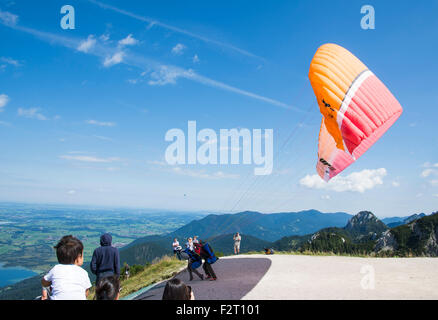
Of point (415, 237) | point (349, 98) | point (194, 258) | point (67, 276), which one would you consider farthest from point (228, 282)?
point (415, 237)

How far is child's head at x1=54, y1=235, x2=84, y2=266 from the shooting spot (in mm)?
3635

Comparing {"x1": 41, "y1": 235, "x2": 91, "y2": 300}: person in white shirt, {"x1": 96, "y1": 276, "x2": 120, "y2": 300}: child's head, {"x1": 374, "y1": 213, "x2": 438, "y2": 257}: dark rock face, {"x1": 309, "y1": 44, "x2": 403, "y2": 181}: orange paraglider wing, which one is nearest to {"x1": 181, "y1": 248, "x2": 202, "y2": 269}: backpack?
{"x1": 41, "y1": 235, "x2": 91, "y2": 300}: person in white shirt

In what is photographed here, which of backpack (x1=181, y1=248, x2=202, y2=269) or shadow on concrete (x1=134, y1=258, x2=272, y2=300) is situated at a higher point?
backpack (x1=181, y1=248, x2=202, y2=269)

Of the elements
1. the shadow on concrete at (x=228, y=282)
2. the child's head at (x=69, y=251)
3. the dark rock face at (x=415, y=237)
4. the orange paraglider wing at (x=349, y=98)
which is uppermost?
the orange paraglider wing at (x=349, y=98)

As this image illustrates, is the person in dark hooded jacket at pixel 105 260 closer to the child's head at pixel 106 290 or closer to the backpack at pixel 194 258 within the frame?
the child's head at pixel 106 290

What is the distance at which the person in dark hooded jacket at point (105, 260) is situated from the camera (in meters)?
5.95

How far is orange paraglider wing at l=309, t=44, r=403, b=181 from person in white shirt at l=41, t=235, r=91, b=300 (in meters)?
8.62

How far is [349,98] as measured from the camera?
881 cm

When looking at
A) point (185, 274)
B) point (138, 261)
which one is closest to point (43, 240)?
point (138, 261)

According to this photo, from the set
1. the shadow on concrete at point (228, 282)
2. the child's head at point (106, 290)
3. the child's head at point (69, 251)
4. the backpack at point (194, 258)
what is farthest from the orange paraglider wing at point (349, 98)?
the child's head at point (69, 251)

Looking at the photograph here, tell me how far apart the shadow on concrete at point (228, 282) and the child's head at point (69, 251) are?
472 centimetres

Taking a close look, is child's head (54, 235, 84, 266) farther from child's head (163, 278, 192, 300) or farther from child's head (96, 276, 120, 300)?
child's head (163, 278, 192, 300)

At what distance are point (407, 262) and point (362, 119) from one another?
6.77 meters
